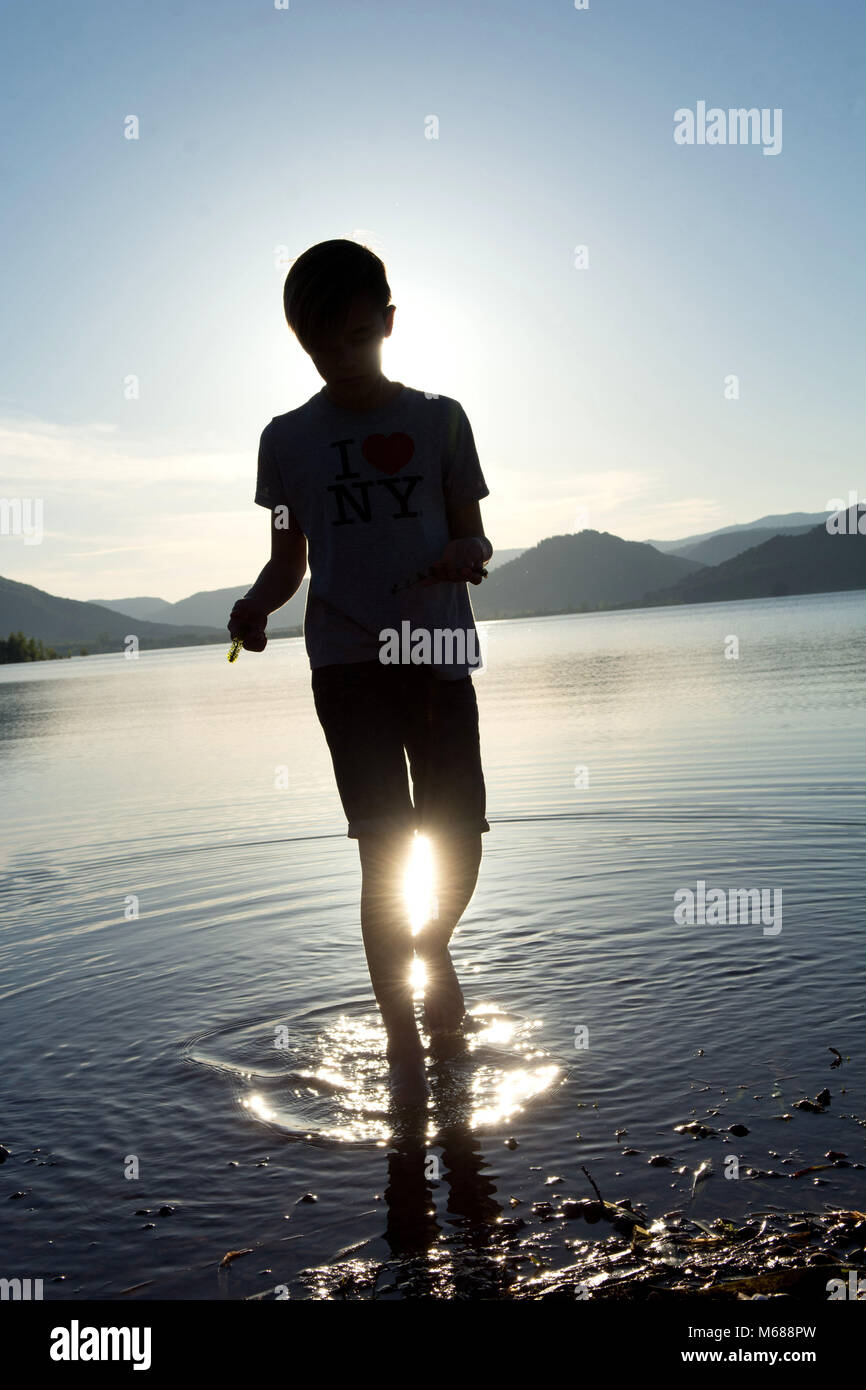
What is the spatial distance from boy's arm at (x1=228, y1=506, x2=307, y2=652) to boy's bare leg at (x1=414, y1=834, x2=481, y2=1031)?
0.98m

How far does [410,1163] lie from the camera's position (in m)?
2.98

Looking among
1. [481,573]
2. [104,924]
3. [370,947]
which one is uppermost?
[481,573]

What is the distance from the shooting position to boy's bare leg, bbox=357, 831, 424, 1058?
3.67m

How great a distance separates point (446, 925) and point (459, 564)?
1.30 m

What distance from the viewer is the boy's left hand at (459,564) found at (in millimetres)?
3545

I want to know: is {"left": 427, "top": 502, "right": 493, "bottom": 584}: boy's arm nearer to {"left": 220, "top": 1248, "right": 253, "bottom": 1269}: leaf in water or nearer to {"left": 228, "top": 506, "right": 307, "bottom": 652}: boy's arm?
{"left": 228, "top": 506, "right": 307, "bottom": 652}: boy's arm

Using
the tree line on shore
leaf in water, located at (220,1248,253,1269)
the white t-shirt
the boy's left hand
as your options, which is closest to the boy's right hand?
the white t-shirt

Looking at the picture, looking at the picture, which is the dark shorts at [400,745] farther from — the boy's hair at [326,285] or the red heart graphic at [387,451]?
the boy's hair at [326,285]

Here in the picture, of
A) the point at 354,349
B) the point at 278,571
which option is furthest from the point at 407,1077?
the point at 354,349

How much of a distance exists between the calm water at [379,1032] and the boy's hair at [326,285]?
8.10ft

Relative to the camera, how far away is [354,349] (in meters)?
3.64
